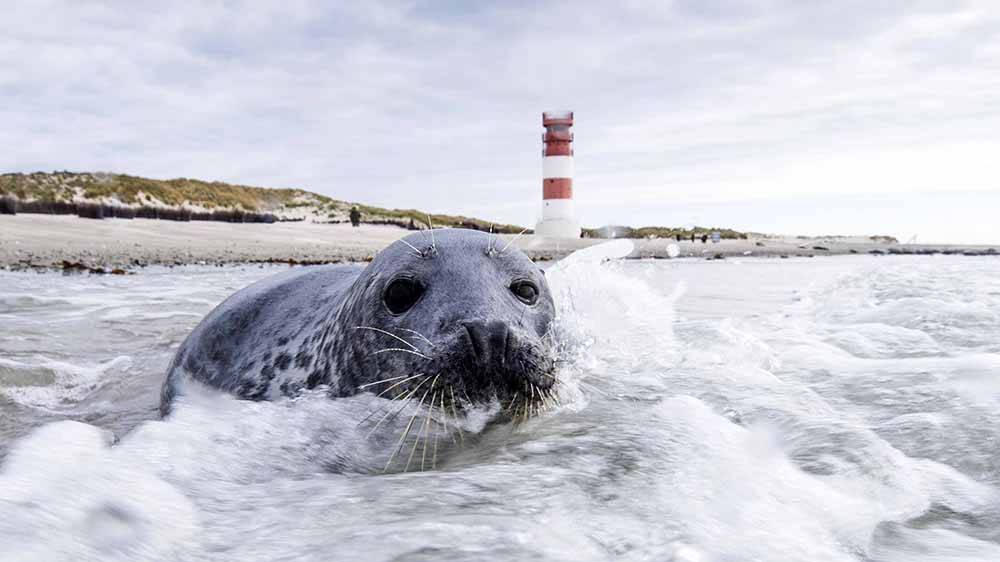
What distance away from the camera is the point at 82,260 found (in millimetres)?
13477

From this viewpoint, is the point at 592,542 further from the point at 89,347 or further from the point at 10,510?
the point at 89,347

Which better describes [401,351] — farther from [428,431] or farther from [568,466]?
[568,466]

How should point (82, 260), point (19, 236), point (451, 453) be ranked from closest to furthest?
point (451, 453) < point (82, 260) < point (19, 236)

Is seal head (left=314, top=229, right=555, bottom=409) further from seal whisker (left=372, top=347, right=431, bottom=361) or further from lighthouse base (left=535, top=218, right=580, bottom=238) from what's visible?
lighthouse base (left=535, top=218, right=580, bottom=238)

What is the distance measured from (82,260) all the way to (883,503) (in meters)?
14.1

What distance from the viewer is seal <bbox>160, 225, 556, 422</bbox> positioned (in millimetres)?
2594

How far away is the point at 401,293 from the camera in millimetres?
2957

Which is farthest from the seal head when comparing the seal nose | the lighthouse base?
the lighthouse base

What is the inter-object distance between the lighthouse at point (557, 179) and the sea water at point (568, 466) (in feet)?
103

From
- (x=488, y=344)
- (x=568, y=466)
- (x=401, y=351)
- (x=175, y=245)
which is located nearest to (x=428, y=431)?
(x=401, y=351)

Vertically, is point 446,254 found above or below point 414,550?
above

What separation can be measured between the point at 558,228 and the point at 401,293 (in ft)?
109

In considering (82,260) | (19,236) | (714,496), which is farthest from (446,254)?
(19,236)

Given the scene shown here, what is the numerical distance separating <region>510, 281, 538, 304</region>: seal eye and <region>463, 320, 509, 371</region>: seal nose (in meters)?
0.46
